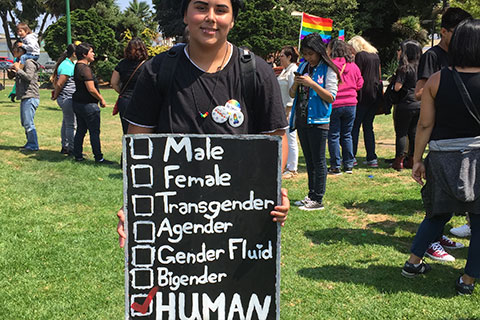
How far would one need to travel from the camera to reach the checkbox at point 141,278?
7.05 ft

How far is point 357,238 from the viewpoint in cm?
506

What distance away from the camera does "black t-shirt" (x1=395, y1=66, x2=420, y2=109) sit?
7.61 metres

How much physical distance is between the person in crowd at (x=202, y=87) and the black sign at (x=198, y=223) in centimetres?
9

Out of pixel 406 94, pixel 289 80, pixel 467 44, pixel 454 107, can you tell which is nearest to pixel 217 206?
pixel 454 107

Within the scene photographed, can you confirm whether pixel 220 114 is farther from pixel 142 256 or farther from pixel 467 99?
pixel 467 99

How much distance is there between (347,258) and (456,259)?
3.14ft

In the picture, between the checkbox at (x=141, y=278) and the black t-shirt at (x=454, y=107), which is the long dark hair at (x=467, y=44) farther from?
the checkbox at (x=141, y=278)

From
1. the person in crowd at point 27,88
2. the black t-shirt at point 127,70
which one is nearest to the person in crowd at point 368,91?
the black t-shirt at point 127,70

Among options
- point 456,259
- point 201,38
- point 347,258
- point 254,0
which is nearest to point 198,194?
point 201,38

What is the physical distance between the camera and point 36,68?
371 inches

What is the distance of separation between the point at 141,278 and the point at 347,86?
614cm

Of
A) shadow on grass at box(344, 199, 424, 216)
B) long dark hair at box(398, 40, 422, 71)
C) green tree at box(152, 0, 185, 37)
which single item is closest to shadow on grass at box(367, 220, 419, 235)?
shadow on grass at box(344, 199, 424, 216)

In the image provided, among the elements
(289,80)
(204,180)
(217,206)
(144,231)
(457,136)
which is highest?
(289,80)

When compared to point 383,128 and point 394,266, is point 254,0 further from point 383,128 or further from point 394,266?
point 394,266
